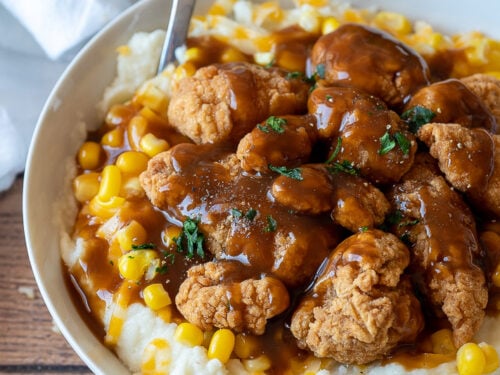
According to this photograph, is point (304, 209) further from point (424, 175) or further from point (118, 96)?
point (118, 96)

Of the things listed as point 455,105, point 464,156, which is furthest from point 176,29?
point 464,156

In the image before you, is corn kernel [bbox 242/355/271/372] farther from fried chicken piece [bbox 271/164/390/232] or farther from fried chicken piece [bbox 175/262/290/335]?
fried chicken piece [bbox 271/164/390/232]

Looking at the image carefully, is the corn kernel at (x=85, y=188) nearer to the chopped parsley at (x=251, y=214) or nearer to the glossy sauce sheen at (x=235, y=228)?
the glossy sauce sheen at (x=235, y=228)

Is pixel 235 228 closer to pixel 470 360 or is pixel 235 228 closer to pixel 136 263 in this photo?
pixel 136 263

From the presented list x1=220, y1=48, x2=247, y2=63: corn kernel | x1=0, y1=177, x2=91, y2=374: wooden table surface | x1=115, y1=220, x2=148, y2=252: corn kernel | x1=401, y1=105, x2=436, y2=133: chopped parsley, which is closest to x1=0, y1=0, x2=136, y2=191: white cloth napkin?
x1=0, y1=177, x2=91, y2=374: wooden table surface

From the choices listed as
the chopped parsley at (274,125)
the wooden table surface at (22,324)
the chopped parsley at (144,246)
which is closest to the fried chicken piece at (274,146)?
the chopped parsley at (274,125)

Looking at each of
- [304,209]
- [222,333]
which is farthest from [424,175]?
[222,333]
